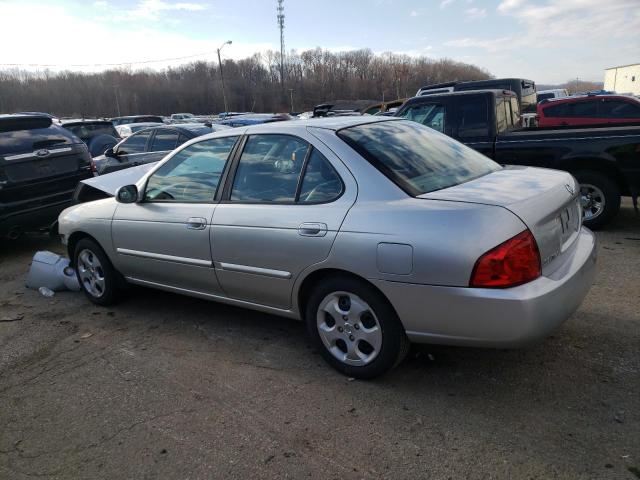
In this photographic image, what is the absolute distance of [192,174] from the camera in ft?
13.4

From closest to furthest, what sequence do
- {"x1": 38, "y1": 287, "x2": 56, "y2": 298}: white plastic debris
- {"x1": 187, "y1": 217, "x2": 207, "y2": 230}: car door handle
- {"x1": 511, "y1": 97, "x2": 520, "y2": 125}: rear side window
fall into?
{"x1": 187, "y1": 217, "x2": 207, "y2": 230}: car door handle < {"x1": 38, "y1": 287, "x2": 56, "y2": 298}: white plastic debris < {"x1": 511, "y1": 97, "x2": 520, "y2": 125}: rear side window

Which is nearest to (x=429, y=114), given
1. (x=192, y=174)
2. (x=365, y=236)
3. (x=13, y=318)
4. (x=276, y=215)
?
(x=192, y=174)

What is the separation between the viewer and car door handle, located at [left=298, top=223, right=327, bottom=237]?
3.09 m

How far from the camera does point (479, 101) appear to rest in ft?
23.4

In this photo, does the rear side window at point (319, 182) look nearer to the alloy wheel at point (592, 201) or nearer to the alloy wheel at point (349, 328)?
the alloy wheel at point (349, 328)

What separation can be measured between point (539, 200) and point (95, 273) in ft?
12.9

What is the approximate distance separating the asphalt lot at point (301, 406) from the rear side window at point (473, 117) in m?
3.31

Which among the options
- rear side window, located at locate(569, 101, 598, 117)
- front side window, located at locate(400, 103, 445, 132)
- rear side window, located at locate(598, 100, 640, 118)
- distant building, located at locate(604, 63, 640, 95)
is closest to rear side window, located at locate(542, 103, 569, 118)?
rear side window, located at locate(569, 101, 598, 117)

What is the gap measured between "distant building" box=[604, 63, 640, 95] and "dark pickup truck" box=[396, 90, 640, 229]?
59884 millimetres

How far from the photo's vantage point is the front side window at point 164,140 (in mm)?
10133

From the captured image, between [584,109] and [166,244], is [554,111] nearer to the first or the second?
[584,109]

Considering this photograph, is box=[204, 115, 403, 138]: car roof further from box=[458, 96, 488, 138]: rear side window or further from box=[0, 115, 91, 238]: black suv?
box=[0, 115, 91, 238]: black suv

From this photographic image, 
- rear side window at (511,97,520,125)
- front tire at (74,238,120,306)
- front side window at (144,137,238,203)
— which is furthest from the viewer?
rear side window at (511,97,520,125)

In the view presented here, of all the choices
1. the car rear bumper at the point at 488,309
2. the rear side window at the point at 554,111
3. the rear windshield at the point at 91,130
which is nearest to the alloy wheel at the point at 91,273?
the car rear bumper at the point at 488,309
